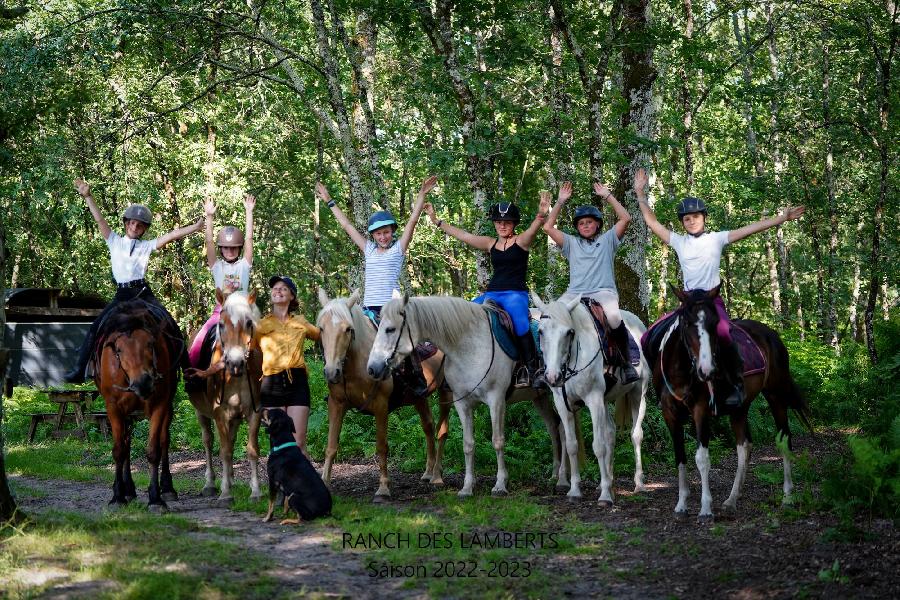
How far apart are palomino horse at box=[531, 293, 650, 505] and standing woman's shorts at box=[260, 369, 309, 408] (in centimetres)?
268

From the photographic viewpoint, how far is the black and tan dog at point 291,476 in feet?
26.4

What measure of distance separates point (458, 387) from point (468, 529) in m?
2.18

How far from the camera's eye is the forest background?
12.6 meters

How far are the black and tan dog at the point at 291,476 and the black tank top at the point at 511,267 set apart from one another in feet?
10.6

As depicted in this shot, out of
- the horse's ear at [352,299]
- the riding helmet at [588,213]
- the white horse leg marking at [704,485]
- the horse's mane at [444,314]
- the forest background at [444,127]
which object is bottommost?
the white horse leg marking at [704,485]

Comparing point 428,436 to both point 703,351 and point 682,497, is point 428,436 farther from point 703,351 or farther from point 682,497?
point 703,351

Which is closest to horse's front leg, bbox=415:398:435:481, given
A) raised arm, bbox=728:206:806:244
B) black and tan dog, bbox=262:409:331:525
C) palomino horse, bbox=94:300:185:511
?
black and tan dog, bbox=262:409:331:525

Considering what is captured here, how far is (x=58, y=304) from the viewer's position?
27.3m

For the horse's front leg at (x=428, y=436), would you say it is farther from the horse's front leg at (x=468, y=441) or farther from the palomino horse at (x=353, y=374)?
the horse's front leg at (x=468, y=441)

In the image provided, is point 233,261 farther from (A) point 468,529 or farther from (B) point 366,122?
(B) point 366,122

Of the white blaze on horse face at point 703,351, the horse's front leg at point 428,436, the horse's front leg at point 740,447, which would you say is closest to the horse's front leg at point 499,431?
the horse's front leg at point 428,436

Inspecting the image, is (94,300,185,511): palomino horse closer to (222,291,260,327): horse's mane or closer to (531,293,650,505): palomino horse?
(222,291,260,327): horse's mane

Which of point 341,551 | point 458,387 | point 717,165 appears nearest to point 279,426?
point 341,551

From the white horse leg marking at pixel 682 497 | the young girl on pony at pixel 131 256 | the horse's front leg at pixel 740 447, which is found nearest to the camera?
the white horse leg marking at pixel 682 497
